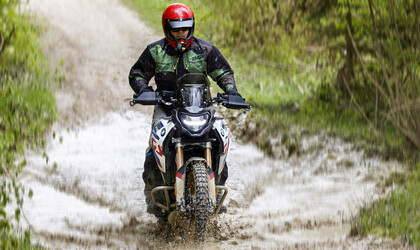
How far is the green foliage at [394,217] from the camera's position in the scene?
17.4ft

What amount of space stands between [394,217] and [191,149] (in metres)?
2.06

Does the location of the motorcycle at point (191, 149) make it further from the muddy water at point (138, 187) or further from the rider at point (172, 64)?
the muddy water at point (138, 187)

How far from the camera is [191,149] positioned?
16.9ft

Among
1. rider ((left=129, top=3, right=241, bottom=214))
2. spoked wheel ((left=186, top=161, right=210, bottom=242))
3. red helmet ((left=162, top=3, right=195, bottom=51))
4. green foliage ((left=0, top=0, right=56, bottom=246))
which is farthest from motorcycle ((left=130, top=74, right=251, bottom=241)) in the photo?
green foliage ((left=0, top=0, right=56, bottom=246))

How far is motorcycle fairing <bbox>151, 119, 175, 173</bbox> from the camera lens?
507 cm

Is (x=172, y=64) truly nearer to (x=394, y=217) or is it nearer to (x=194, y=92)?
(x=194, y=92)

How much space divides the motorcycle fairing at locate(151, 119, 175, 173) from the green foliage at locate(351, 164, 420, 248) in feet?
6.24

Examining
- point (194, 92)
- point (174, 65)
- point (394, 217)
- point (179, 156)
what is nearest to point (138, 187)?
point (174, 65)

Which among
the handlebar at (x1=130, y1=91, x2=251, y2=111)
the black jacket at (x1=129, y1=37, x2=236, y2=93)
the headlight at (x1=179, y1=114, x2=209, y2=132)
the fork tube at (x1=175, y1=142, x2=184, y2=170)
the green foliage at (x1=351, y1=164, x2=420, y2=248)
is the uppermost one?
the black jacket at (x1=129, y1=37, x2=236, y2=93)

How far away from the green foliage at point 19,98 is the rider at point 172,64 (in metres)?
1.42

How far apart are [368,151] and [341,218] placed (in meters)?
2.02

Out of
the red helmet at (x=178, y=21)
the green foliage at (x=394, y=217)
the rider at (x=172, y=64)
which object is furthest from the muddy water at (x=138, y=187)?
the red helmet at (x=178, y=21)

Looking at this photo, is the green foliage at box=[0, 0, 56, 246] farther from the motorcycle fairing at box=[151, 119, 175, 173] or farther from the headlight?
Result: the headlight

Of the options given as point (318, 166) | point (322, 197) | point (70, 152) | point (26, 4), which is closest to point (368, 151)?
point (318, 166)
